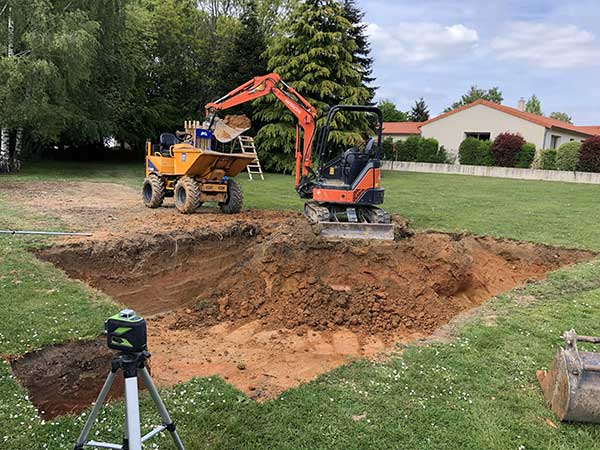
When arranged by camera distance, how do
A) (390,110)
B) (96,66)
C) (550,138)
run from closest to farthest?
1. (96,66)
2. (550,138)
3. (390,110)

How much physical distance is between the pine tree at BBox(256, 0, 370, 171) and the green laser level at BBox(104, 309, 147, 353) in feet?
72.5

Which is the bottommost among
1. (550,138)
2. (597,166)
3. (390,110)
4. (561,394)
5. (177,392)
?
(177,392)

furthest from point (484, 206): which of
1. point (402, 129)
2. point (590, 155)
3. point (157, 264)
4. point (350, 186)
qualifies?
point (402, 129)

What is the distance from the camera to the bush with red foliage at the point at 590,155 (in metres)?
25.5

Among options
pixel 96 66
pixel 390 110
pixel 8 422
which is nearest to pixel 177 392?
pixel 8 422

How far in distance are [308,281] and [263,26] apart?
3045 cm

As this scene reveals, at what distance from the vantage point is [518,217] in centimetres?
A: 1191

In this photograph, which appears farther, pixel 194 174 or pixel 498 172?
pixel 498 172

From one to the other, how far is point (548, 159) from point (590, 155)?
2114 millimetres

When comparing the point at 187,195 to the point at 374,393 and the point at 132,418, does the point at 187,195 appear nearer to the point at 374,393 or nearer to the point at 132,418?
the point at 374,393

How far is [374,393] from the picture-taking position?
373cm

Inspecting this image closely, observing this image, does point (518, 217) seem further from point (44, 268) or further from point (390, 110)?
point (390, 110)

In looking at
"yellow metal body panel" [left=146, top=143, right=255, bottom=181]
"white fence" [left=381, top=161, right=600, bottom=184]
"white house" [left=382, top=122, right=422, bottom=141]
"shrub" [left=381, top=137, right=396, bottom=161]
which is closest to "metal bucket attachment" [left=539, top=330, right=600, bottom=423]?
"yellow metal body panel" [left=146, top=143, right=255, bottom=181]

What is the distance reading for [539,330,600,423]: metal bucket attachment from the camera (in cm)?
323
